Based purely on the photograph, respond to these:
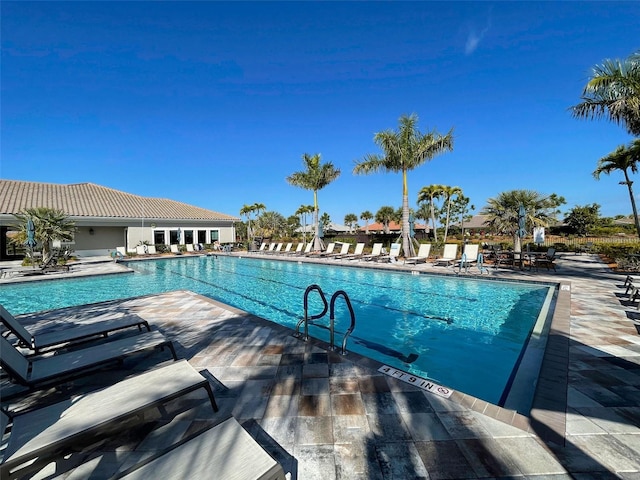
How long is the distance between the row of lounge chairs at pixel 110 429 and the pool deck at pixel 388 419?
0.90 ft

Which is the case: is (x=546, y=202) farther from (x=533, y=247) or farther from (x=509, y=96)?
(x=509, y=96)

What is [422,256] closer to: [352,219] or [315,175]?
[315,175]

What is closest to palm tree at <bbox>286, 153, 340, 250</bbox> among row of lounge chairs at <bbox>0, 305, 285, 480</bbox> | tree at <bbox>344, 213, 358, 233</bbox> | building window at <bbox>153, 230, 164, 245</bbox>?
building window at <bbox>153, 230, 164, 245</bbox>

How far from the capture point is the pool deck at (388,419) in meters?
1.96

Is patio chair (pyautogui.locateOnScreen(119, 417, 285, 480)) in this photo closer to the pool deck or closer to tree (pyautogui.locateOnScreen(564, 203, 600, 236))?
the pool deck

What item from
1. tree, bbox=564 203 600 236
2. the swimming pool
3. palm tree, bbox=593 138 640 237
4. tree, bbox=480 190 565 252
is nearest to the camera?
the swimming pool

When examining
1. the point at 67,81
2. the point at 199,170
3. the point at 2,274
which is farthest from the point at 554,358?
the point at 199,170

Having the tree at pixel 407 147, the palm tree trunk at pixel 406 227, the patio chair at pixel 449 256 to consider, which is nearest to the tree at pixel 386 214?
the palm tree trunk at pixel 406 227

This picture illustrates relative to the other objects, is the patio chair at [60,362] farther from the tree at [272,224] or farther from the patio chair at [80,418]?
the tree at [272,224]

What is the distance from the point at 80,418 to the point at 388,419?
2316 millimetres

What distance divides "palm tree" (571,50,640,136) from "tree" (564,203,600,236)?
35744 millimetres

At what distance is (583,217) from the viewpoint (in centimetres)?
3875

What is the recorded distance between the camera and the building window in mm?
25047

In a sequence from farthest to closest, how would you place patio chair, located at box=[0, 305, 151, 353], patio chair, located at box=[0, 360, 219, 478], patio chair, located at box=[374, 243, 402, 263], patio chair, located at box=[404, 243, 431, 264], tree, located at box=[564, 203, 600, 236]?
tree, located at box=[564, 203, 600, 236] → patio chair, located at box=[374, 243, 402, 263] → patio chair, located at box=[404, 243, 431, 264] → patio chair, located at box=[0, 305, 151, 353] → patio chair, located at box=[0, 360, 219, 478]
